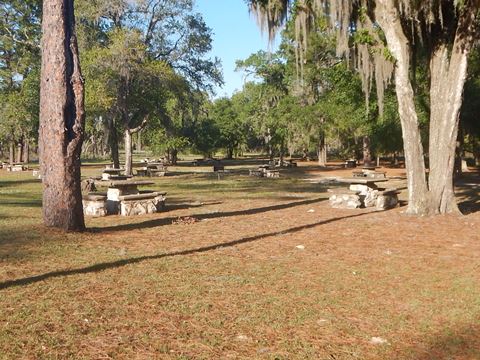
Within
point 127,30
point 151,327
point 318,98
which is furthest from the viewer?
point 318,98

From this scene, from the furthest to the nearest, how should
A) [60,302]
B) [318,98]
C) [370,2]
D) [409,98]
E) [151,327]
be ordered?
[318,98] < [370,2] < [409,98] < [60,302] < [151,327]

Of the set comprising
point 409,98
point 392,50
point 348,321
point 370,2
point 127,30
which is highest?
point 127,30

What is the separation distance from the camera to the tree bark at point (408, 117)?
38.9ft

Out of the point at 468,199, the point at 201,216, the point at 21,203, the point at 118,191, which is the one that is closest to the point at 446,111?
the point at 468,199

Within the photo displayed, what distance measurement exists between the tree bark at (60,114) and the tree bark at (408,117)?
26.2ft

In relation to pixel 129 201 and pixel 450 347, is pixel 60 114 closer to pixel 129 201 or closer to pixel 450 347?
pixel 129 201

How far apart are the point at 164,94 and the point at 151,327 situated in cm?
2719

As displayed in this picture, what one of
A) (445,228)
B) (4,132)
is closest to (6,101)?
(4,132)

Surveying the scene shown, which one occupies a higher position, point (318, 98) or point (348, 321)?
point (318, 98)

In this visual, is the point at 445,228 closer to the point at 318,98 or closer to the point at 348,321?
the point at 348,321

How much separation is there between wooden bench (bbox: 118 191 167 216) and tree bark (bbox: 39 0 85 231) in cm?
348

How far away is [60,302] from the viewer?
493 cm

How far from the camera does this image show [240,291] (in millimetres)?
5500

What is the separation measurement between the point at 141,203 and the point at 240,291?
8121 mm
